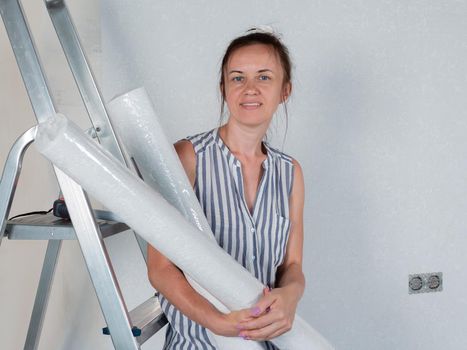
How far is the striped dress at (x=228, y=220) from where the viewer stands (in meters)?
1.29

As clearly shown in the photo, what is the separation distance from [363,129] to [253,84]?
832 millimetres

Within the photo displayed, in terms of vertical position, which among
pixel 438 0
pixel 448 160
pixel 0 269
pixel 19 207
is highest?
pixel 438 0

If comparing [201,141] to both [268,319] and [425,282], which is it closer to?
[268,319]

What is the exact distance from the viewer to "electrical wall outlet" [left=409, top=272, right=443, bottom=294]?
86.7 inches

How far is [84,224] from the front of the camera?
1114 mm

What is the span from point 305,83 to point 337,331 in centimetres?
78

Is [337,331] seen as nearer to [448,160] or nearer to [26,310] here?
[448,160]

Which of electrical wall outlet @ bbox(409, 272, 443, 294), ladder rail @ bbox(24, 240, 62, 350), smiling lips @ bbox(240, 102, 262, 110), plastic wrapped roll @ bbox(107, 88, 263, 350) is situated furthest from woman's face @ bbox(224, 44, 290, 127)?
electrical wall outlet @ bbox(409, 272, 443, 294)

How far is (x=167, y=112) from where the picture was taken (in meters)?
1.84

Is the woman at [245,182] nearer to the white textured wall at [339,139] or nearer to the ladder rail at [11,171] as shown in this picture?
the ladder rail at [11,171]

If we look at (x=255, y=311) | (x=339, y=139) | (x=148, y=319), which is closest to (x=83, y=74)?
(x=148, y=319)

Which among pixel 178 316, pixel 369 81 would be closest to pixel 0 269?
pixel 178 316

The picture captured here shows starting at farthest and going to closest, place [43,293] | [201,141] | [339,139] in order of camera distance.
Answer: [339,139] → [43,293] → [201,141]

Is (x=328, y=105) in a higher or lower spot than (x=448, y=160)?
higher
